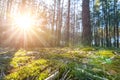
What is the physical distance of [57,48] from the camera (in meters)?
7.61

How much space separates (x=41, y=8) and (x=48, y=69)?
151 ft

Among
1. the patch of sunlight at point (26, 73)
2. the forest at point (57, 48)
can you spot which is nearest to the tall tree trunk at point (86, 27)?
the forest at point (57, 48)

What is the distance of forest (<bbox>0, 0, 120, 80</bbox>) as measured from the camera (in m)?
2.73

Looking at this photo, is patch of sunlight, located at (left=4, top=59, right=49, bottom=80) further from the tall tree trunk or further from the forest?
the tall tree trunk

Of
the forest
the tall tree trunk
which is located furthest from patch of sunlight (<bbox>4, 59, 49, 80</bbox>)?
the tall tree trunk

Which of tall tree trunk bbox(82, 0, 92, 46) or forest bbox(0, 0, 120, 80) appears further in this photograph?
tall tree trunk bbox(82, 0, 92, 46)

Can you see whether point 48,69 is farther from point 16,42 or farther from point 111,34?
point 111,34

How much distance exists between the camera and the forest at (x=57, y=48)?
273 centimetres

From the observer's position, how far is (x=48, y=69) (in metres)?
2.85

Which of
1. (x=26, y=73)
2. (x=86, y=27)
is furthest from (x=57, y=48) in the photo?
(x=26, y=73)

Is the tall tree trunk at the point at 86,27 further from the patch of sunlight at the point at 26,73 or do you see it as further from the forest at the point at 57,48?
the patch of sunlight at the point at 26,73

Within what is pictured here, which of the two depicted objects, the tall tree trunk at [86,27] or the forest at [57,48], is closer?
the forest at [57,48]

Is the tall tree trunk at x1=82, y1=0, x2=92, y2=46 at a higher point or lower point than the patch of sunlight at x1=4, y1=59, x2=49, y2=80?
higher

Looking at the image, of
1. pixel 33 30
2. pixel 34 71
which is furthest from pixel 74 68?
pixel 33 30
